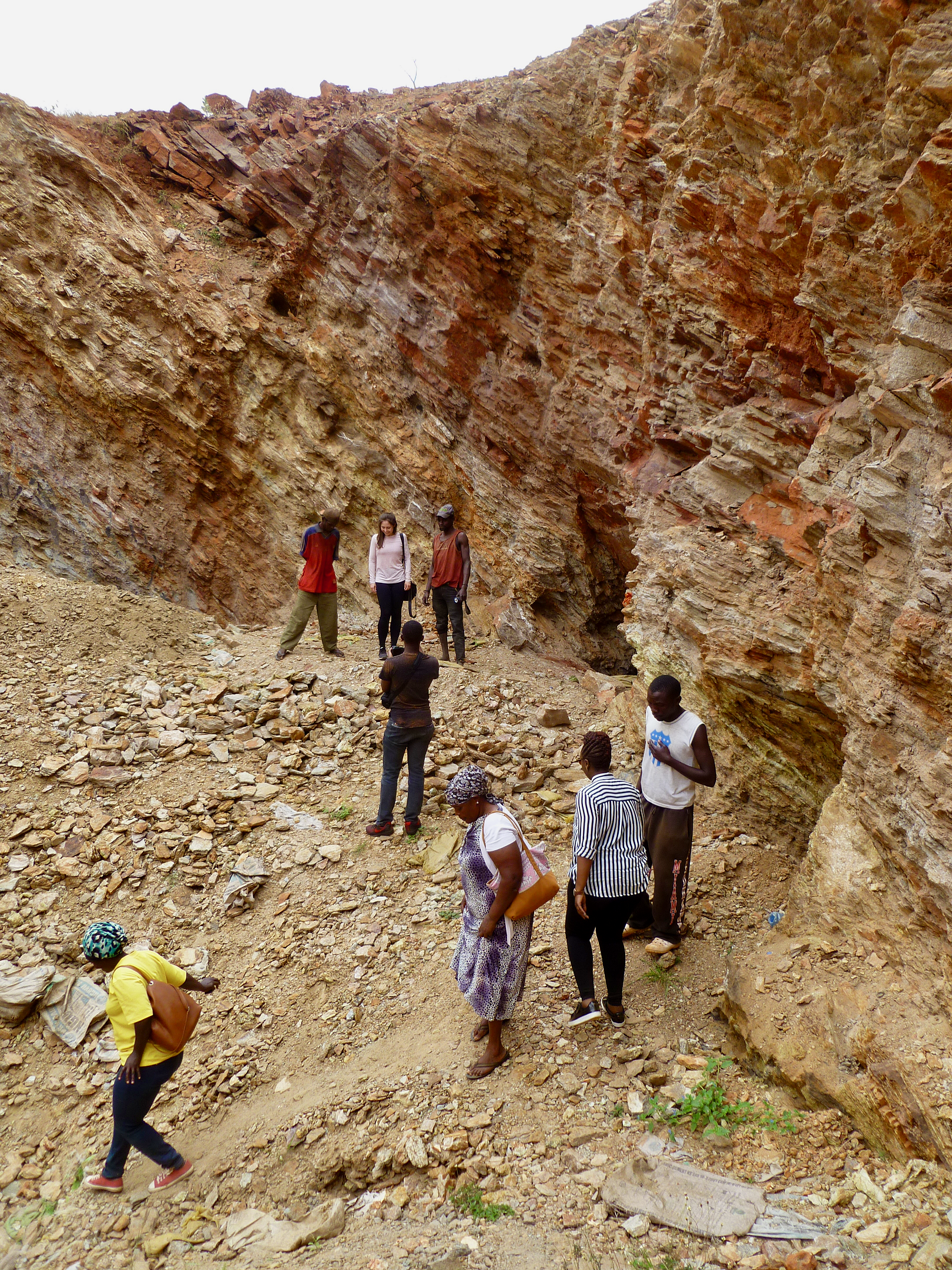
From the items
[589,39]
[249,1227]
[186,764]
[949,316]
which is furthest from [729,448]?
[589,39]

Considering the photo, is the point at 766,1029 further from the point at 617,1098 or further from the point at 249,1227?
the point at 249,1227

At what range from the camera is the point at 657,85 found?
8234 mm

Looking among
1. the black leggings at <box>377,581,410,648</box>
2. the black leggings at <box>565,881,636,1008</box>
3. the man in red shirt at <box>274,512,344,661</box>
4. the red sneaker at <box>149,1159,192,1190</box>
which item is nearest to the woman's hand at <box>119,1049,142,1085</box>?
the red sneaker at <box>149,1159,192,1190</box>

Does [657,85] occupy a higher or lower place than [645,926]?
higher

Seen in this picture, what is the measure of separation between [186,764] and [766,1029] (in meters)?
5.17

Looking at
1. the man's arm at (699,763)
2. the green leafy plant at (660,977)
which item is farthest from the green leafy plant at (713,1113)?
the man's arm at (699,763)

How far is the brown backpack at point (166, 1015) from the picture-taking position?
3.53 meters

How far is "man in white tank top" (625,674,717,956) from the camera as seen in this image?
160 inches

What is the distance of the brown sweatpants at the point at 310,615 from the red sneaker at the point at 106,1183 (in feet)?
18.7

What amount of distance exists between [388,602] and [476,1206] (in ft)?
20.2

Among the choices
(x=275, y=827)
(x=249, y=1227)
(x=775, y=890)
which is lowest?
(x=249, y=1227)

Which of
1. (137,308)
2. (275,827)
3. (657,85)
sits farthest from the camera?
(137,308)

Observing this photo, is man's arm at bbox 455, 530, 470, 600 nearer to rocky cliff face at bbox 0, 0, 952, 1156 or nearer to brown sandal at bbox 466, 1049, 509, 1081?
rocky cliff face at bbox 0, 0, 952, 1156

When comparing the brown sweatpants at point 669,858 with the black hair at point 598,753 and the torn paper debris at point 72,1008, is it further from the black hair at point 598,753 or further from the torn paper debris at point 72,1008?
the torn paper debris at point 72,1008
